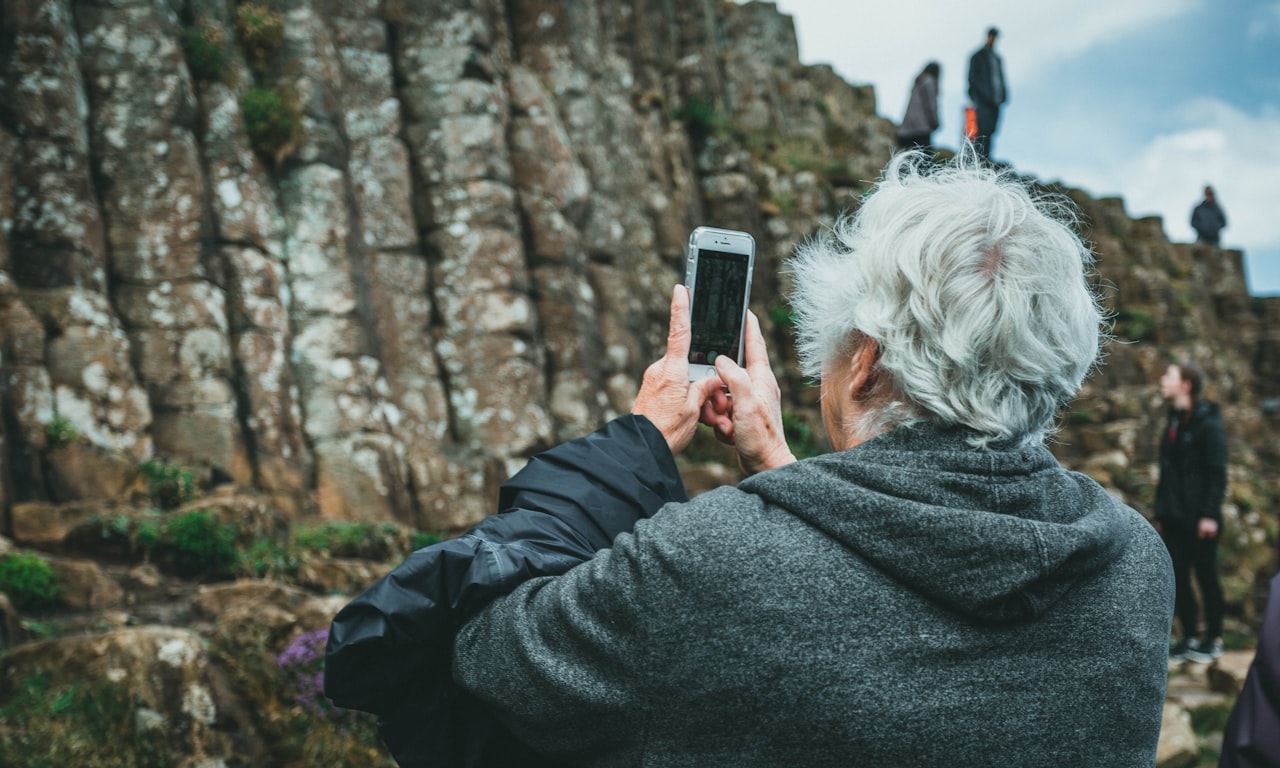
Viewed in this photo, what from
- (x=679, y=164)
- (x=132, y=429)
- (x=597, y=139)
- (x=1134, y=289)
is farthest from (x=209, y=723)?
(x=1134, y=289)

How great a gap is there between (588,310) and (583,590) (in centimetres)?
1057

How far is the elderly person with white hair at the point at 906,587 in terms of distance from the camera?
1.49 m

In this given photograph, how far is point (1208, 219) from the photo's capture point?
31516mm

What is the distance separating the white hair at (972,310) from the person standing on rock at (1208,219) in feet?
110

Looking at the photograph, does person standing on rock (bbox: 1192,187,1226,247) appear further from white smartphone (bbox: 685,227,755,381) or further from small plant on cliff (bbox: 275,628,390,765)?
white smartphone (bbox: 685,227,755,381)

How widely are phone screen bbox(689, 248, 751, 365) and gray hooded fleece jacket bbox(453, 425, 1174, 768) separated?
642 millimetres

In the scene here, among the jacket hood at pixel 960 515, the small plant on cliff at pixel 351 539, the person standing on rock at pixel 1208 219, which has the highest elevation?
the person standing on rock at pixel 1208 219

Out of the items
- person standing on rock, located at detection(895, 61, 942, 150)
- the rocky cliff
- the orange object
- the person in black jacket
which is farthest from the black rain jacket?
person standing on rock, located at detection(895, 61, 942, 150)

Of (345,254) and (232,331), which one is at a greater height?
(345,254)

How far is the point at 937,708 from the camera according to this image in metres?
1.49

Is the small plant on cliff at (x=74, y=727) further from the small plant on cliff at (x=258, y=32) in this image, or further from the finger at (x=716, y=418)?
the small plant on cliff at (x=258, y=32)

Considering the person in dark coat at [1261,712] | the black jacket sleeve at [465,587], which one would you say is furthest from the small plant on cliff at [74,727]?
the person in dark coat at [1261,712]

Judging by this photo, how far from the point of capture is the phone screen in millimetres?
2230

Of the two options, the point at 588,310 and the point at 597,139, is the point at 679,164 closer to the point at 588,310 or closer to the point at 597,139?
the point at 597,139
